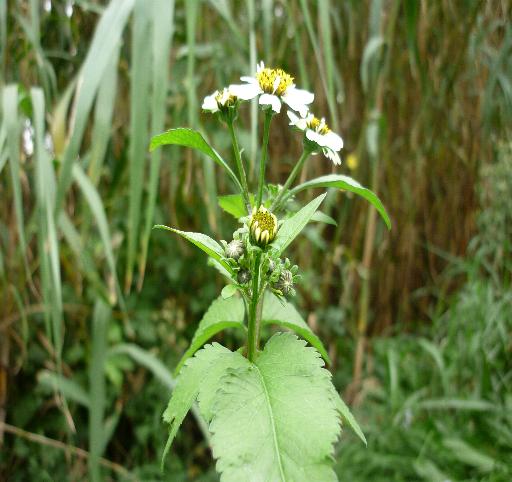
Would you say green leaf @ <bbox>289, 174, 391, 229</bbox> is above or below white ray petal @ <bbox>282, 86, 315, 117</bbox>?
below

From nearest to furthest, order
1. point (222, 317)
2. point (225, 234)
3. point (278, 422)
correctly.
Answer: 1. point (278, 422)
2. point (222, 317)
3. point (225, 234)

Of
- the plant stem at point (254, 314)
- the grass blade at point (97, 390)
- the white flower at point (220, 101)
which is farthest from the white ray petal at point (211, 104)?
the grass blade at point (97, 390)

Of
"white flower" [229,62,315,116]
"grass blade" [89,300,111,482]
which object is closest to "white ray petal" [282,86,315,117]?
"white flower" [229,62,315,116]

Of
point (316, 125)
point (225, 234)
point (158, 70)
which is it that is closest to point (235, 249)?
point (316, 125)

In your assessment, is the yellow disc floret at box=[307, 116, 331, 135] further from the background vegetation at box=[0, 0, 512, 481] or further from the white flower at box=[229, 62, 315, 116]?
the background vegetation at box=[0, 0, 512, 481]

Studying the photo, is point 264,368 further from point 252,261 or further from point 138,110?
point 138,110

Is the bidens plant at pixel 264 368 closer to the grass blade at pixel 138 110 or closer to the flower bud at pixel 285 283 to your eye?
the flower bud at pixel 285 283

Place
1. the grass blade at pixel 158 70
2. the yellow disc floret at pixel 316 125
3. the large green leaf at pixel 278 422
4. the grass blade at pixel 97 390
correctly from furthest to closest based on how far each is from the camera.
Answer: the grass blade at pixel 97 390 < the grass blade at pixel 158 70 < the yellow disc floret at pixel 316 125 < the large green leaf at pixel 278 422
